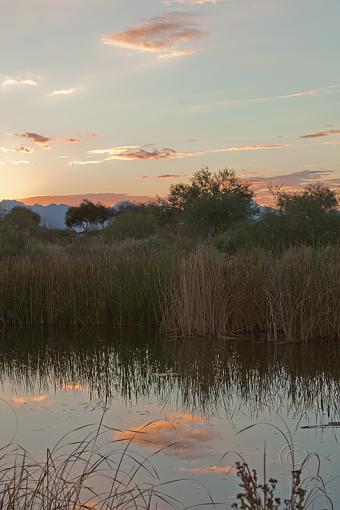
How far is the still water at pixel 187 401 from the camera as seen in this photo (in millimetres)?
4961

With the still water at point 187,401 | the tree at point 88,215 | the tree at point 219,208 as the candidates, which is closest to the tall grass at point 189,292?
the still water at point 187,401

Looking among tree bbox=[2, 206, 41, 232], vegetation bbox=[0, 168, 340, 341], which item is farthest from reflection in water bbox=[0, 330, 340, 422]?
tree bbox=[2, 206, 41, 232]

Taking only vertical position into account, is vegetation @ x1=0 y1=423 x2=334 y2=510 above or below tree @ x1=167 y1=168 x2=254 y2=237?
below

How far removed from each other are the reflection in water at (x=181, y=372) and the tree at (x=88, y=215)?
1958 inches

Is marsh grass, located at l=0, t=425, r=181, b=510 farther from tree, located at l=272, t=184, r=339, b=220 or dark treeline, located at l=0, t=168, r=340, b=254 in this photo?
tree, located at l=272, t=184, r=339, b=220

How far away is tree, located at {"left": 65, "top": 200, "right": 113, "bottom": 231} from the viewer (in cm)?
6003

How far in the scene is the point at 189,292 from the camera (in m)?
10.3

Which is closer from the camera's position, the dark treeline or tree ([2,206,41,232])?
the dark treeline

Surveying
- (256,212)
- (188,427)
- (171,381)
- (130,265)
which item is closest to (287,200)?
(256,212)

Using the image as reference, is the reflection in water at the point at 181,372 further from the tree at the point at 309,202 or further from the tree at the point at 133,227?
the tree at the point at 133,227

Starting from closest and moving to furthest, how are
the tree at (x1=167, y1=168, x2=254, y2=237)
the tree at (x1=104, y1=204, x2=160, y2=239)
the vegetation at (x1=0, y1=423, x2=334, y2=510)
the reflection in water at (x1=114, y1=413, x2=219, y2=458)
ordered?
1. the vegetation at (x1=0, y1=423, x2=334, y2=510)
2. the reflection in water at (x1=114, y1=413, x2=219, y2=458)
3. the tree at (x1=167, y1=168, x2=254, y2=237)
4. the tree at (x1=104, y1=204, x2=160, y2=239)

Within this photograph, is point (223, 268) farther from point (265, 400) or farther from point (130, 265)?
point (265, 400)

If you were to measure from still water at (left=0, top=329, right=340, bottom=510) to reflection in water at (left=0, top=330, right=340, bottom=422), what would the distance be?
0.04 feet

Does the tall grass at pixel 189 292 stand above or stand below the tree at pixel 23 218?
below
